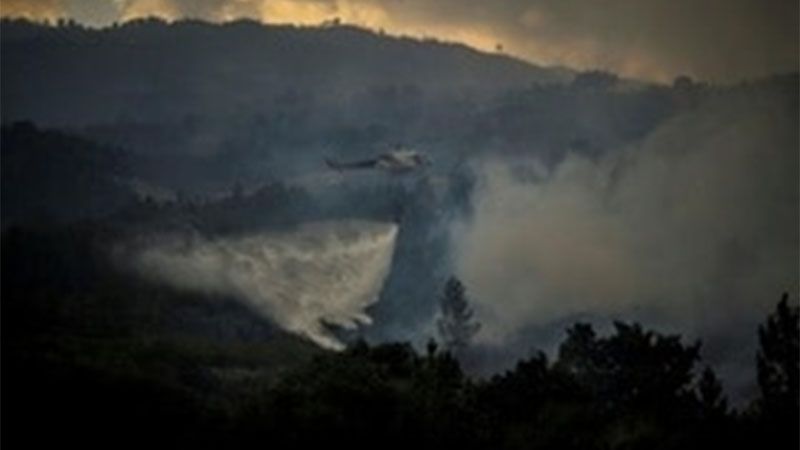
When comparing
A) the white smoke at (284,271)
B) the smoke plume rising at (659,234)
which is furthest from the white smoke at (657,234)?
the white smoke at (284,271)

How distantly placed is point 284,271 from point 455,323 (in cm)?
1753

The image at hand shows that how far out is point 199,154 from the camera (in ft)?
626

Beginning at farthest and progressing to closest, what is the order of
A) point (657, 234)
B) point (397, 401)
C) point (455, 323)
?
point (657, 234) < point (455, 323) < point (397, 401)

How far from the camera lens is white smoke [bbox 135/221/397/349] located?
100688 millimetres

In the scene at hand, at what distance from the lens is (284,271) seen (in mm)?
111562

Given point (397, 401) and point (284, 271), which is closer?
point (397, 401)

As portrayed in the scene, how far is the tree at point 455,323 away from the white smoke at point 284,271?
9.43 meters

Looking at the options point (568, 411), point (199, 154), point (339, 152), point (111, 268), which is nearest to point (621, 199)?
point (339, 152)

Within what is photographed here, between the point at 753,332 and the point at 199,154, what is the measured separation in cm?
9356

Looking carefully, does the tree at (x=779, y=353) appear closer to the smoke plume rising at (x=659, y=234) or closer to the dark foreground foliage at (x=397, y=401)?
the dark foreground foliage at (x=397, y=401)

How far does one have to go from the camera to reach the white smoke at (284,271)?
3964 inches

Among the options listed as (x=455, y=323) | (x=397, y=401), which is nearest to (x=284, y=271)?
(x=455, y=323)

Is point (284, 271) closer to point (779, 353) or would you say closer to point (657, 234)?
point (779, 353)

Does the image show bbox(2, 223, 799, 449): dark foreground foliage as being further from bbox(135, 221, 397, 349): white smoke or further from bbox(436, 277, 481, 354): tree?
bbox(436, 277, 481, 354): tree
